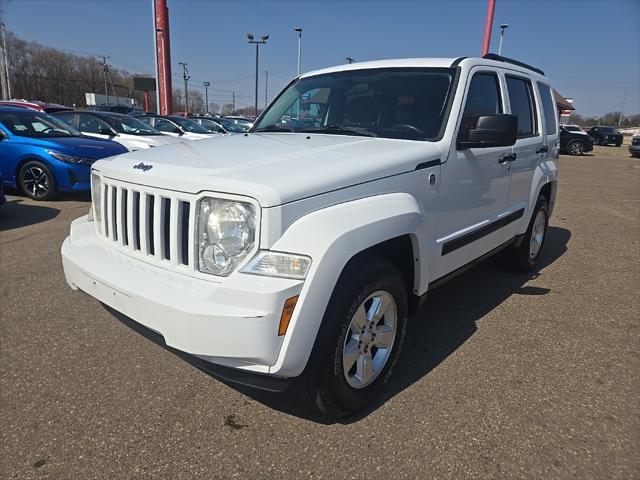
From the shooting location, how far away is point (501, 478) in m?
2.07

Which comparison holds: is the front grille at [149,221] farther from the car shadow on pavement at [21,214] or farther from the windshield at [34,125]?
the windshield at [34,125]

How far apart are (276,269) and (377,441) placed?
3.48 feet

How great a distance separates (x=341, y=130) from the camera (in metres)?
3.21

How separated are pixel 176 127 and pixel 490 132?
12234 millimetres

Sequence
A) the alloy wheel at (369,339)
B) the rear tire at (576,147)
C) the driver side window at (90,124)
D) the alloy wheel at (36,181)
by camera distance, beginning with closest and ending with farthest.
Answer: the alloy wheel at (369,339)
the alloy wheel at (36,181)
the driver side window at (90,124)
the rear tire at (576,147)

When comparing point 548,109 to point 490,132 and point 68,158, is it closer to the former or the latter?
point 490,132

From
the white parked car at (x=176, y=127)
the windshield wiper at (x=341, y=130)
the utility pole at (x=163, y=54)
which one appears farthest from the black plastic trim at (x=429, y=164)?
the utility pole at (x=163, y=54)

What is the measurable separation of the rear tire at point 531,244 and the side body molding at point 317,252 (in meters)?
3.09

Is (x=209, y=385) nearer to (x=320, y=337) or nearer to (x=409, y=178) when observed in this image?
(x=320, y=337)

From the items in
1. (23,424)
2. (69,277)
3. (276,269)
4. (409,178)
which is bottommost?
(23,424)

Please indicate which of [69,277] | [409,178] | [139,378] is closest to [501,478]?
[409,178]

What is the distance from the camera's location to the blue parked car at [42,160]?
24.8ft

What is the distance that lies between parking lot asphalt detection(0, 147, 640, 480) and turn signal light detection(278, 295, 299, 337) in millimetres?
708

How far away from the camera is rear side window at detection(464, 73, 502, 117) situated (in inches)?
126
